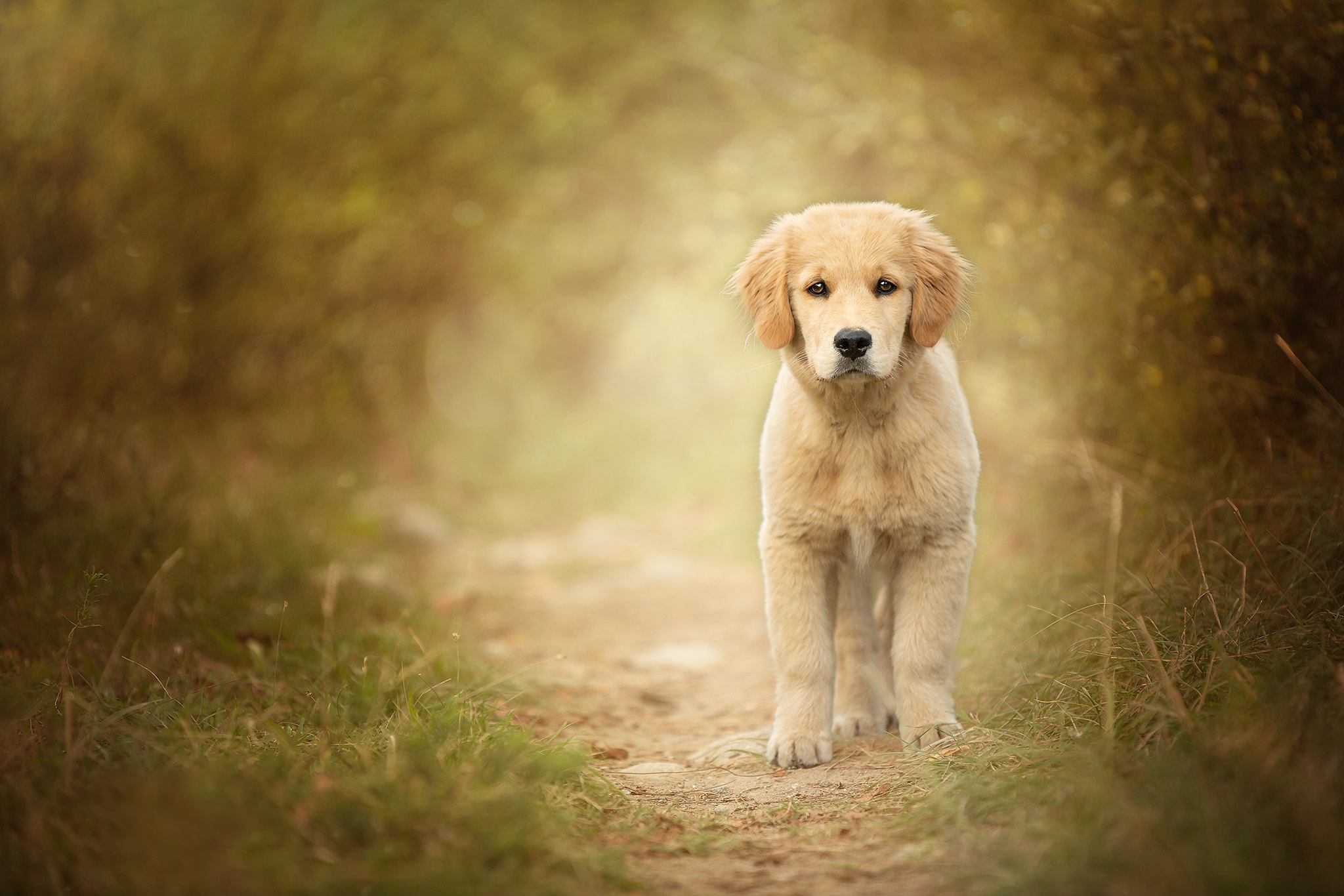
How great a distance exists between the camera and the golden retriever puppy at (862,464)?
3438 mm

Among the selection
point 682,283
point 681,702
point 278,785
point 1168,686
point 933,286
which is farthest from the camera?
point 682,283

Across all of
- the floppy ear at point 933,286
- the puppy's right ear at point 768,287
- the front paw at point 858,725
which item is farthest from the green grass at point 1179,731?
the puppy's right ear at point 768,287

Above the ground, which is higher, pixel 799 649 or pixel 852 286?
pixel 852 286

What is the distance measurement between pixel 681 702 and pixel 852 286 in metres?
2.05

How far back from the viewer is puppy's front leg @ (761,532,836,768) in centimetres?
342

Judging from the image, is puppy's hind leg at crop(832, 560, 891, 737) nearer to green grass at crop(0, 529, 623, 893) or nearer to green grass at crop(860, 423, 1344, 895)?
green grass at crop(860, 423, 1344, 895)

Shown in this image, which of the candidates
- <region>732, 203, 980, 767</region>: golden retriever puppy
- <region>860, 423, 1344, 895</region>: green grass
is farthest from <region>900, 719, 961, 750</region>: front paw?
<region>860, 423, 1344, 895</region>: green grass

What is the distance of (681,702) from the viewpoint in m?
4.55

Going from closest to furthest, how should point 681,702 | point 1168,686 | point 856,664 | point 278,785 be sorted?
point 278,785 < point 1168,686 < point 856,664 < point 681,702

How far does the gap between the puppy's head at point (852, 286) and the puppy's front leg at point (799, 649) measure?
0.65 meters

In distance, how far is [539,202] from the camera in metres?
11.2

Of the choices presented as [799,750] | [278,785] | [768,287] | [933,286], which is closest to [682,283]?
[768,287]

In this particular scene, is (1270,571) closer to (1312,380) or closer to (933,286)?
Result: (1312,380)

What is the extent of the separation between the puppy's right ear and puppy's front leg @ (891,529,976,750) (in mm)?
912
